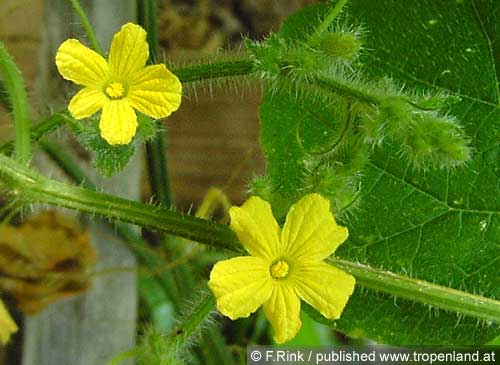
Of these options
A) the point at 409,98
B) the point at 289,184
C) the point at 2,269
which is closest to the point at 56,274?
the point at 2,269

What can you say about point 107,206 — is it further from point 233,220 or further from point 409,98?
point 409,98

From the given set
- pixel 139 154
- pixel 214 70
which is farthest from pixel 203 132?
pixel 214 70

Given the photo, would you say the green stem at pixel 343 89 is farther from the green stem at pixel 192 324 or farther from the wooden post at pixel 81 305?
the wooden post at pixel 81 305

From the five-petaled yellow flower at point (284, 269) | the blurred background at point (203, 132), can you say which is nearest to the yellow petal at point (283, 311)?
the five-petaled yellow flower at point (284, 269)

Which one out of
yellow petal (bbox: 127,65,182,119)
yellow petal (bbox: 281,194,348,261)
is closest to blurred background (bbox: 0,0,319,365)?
yellow petal (bbox: 127,65,182,119)

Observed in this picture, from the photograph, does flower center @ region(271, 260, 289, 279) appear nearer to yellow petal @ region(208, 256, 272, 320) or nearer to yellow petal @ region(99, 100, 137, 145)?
yellow petal @ region(208, 256, 272, 320)

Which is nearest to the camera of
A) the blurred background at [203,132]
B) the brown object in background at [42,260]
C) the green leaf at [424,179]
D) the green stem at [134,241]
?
the green leaf at [424,179]

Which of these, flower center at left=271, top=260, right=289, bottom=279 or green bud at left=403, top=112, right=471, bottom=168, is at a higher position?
green bud at left=403, top=112, right=471, bottom=168

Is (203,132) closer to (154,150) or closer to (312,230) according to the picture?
(154,150)
